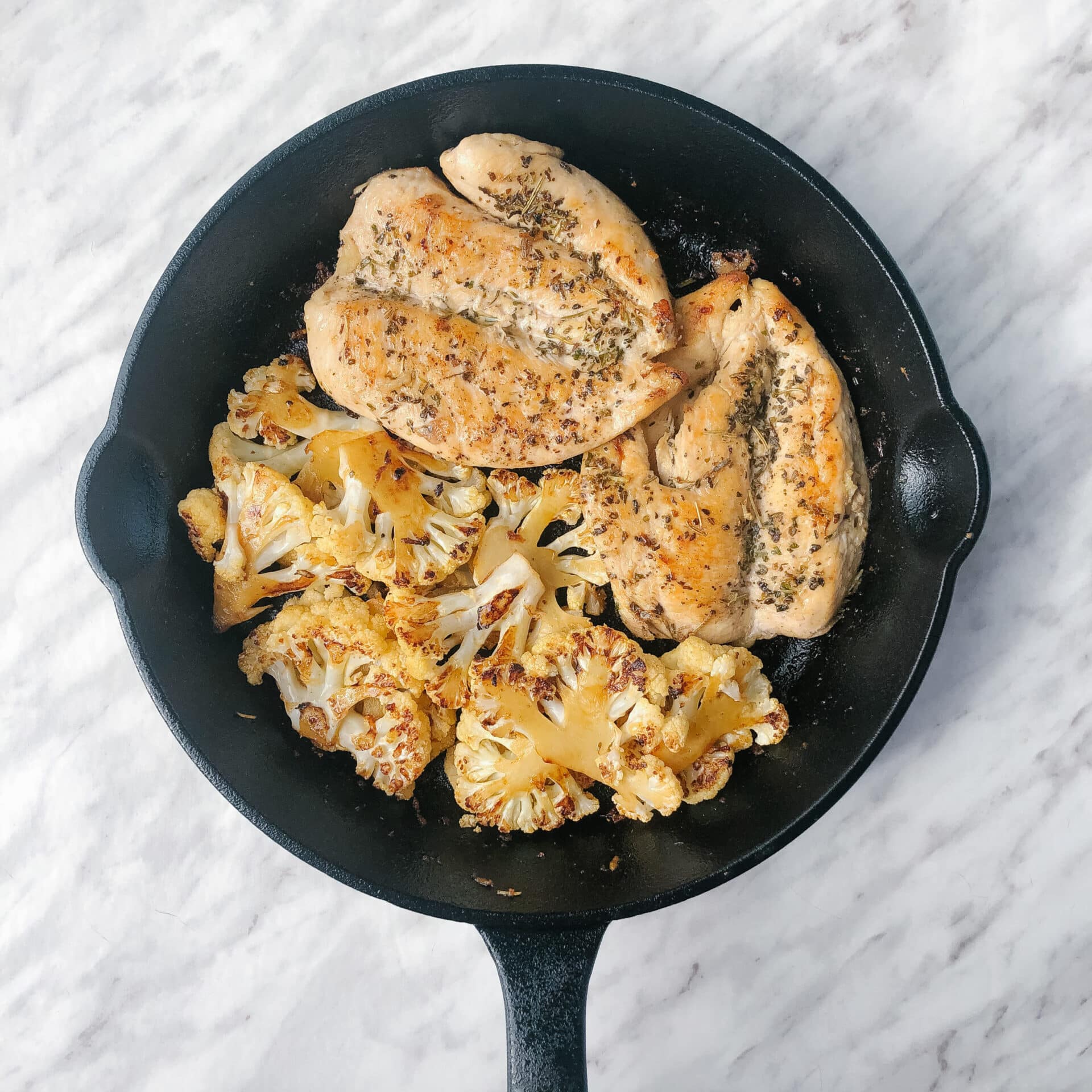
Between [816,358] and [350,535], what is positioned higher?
[816,358]

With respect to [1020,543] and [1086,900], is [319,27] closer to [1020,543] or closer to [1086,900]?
[1020,543]

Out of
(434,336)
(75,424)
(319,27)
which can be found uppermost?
(319,27)

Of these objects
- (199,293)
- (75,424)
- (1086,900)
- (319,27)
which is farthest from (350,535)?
(1086,900)

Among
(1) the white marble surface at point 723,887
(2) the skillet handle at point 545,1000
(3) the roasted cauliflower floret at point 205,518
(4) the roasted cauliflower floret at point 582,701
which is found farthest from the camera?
(1) the white marble surface at point 723,887

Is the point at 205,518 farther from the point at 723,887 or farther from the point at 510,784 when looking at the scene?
the point at 723,887

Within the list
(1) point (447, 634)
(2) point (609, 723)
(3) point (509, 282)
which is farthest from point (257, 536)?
(2) point (609, 723)

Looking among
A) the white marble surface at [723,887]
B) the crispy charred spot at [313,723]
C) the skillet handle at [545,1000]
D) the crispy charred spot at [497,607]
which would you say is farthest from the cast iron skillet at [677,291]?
the crispy charred spot at [497,607]

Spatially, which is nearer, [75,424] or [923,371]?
[923,371]

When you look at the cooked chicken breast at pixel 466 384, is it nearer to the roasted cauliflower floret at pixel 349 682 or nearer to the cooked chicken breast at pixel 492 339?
the cooked chicken breast at pixel 492 339
